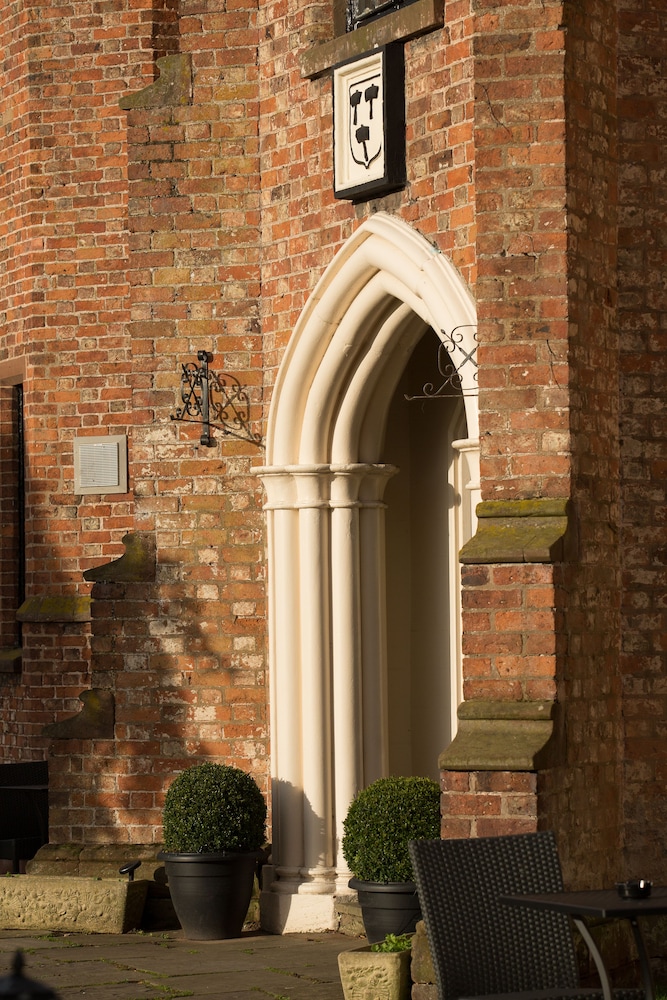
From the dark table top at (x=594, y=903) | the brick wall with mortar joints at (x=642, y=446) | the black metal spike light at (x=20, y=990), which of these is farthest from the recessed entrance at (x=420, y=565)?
the black metal spike light at (x=20, y=990)

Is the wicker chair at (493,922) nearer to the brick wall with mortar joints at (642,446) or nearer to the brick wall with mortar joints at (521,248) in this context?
the brick wall with mortar joints at (642,446)

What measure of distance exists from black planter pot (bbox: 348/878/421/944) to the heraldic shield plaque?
3355mm

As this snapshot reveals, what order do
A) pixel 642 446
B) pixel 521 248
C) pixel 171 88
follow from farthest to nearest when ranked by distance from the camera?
1. pixel 171 88
2. pixel 642 446
3. pixel 521 248

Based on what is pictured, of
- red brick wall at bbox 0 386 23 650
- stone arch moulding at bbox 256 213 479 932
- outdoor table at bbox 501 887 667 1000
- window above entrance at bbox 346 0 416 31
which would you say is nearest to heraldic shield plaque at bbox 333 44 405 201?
window above entrance at bbox 346 0 416 31

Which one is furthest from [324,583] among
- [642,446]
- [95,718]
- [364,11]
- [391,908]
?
[364,11]

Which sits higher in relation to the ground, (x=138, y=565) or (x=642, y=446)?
(x=642, y=446)

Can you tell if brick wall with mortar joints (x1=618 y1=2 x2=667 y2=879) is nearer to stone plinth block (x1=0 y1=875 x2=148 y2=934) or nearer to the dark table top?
the dark table top

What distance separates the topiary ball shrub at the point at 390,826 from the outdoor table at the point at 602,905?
8.17ft

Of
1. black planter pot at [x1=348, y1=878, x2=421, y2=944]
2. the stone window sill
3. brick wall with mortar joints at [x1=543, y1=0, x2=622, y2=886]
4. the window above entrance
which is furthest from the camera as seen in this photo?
the window above entrance

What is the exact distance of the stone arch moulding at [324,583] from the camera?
8.86 meters

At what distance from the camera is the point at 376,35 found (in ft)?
26.9

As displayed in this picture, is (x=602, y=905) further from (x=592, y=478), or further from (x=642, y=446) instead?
(x=642, y=446)

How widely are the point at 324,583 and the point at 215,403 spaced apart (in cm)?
121

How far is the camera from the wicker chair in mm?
5176
